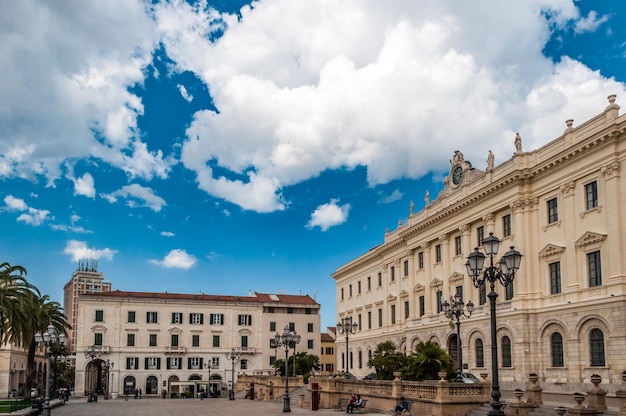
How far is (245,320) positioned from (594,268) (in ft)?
194

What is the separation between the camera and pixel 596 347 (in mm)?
36312

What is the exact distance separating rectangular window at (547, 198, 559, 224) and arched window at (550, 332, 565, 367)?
6.92m

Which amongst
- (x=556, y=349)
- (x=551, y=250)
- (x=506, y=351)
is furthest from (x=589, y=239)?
(x=506, y=351)

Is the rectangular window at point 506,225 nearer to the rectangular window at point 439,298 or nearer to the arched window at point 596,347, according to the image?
the arched window at point 596,347

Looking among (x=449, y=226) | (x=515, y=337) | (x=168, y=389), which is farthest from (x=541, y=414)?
(x=168, y=389)

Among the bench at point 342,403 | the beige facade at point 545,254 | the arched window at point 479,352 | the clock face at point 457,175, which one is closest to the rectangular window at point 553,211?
the beige facade at point 545,254

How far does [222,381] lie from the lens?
281ft

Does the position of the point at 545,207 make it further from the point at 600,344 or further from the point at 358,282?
the point at 358,282

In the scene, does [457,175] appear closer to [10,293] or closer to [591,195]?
[591,195]

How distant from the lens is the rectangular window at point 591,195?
123 feet

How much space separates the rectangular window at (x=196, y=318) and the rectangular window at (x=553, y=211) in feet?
183

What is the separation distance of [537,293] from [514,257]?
25402 mm

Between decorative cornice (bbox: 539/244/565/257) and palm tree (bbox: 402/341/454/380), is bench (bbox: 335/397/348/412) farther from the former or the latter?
decorative cornice (bbox: 539/244/565/257)

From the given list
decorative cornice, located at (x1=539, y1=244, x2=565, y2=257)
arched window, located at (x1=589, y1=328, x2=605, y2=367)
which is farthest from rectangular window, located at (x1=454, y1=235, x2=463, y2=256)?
arched window, located at (x1=589, y1=328, x2=605, y2=367)
